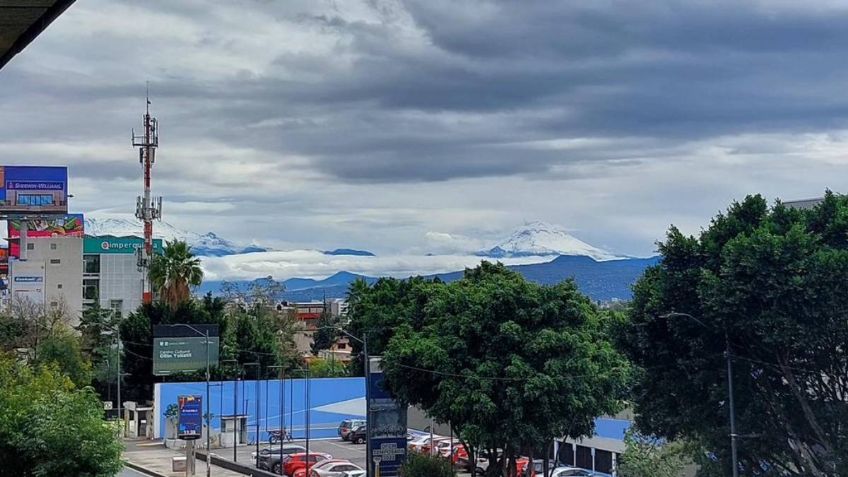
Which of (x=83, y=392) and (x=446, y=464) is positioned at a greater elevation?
(x=83, y=392)

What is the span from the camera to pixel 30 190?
10450 cm

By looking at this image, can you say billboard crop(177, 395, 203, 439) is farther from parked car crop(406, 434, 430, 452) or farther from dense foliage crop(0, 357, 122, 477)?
dense foliage crop(0, 357, 122, 477)

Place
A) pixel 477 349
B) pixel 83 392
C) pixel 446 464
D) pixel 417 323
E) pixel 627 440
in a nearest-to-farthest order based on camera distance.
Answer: pixel 83 392
pixel 627 440
pixel 477 349
pixel 446 464
pixel 417 323

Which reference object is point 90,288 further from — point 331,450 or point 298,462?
point 298,462

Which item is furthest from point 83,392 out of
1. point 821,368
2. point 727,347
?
point 821,368

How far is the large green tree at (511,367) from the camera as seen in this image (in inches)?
1403

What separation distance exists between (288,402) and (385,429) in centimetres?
3143

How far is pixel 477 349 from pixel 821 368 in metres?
14.9

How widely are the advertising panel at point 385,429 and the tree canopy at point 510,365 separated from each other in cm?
100

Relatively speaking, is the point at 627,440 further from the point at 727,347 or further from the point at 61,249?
the point at 61,249

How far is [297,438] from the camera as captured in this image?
6944 cm

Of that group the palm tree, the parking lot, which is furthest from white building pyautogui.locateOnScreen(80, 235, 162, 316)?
the parking lot

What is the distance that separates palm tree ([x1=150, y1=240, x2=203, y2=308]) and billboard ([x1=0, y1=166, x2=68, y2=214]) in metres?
27.9

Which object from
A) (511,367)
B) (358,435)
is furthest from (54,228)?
(511,367)
